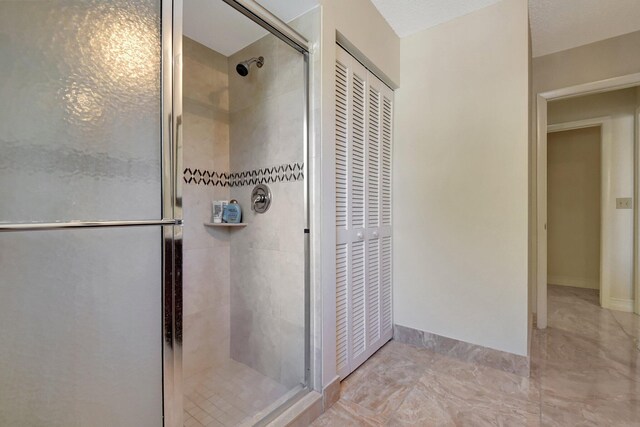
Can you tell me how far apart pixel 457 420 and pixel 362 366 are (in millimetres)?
625

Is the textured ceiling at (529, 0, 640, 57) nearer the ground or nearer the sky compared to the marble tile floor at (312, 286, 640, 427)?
nearer the sky

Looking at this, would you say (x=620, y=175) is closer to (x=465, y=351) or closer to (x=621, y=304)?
(x=621, y=304)

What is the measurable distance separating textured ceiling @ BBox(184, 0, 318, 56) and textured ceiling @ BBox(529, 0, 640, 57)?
168 centimetres

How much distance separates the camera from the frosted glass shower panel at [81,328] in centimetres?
80

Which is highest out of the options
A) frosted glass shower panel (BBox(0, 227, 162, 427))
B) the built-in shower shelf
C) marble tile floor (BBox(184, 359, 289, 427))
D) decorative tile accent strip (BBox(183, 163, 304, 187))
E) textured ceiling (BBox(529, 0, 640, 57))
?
textured ceiling (BBox(529, 0, 640, 57))

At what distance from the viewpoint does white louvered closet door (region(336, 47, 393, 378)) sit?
5.52 feet

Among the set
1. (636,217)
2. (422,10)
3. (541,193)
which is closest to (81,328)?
(422,10)

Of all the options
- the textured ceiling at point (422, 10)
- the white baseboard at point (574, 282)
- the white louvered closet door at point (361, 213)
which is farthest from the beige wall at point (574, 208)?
the white louvered closet door at point (361, 213)

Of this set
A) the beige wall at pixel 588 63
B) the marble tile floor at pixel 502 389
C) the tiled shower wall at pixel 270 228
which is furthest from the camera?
the beige wall at pixel 588 63

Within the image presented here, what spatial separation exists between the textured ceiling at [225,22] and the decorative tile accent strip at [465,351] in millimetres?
2246

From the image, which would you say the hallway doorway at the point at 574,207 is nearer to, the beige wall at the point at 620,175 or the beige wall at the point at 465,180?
the beige wall at the point at 620,175

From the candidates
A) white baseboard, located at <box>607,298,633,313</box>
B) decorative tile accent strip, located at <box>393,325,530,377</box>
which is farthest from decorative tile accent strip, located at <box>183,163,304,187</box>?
white baseboard, located at <box>607,298,633,313</box>

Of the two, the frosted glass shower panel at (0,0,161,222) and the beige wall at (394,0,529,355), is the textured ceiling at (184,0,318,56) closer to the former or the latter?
the frosted glass shower panel at (0,0,161,222)

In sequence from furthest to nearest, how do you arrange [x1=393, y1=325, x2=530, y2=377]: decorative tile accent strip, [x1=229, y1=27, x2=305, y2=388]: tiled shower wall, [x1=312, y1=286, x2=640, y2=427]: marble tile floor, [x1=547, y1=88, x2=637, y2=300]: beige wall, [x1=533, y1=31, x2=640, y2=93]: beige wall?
[x1=547, y1=88, x2=637, y2=300]: beige wall < [x1=533, y1=31, x2=640, y2=93]: beige wall < [x1=393, y1=325, x2=530, y2=377]: decorative tile accent strip < [x1=229, y1=27, x2=305, y2=388]: tiled shower wall < [x1=312, y1=286, x2=640, y2=427]: marble tile floor
